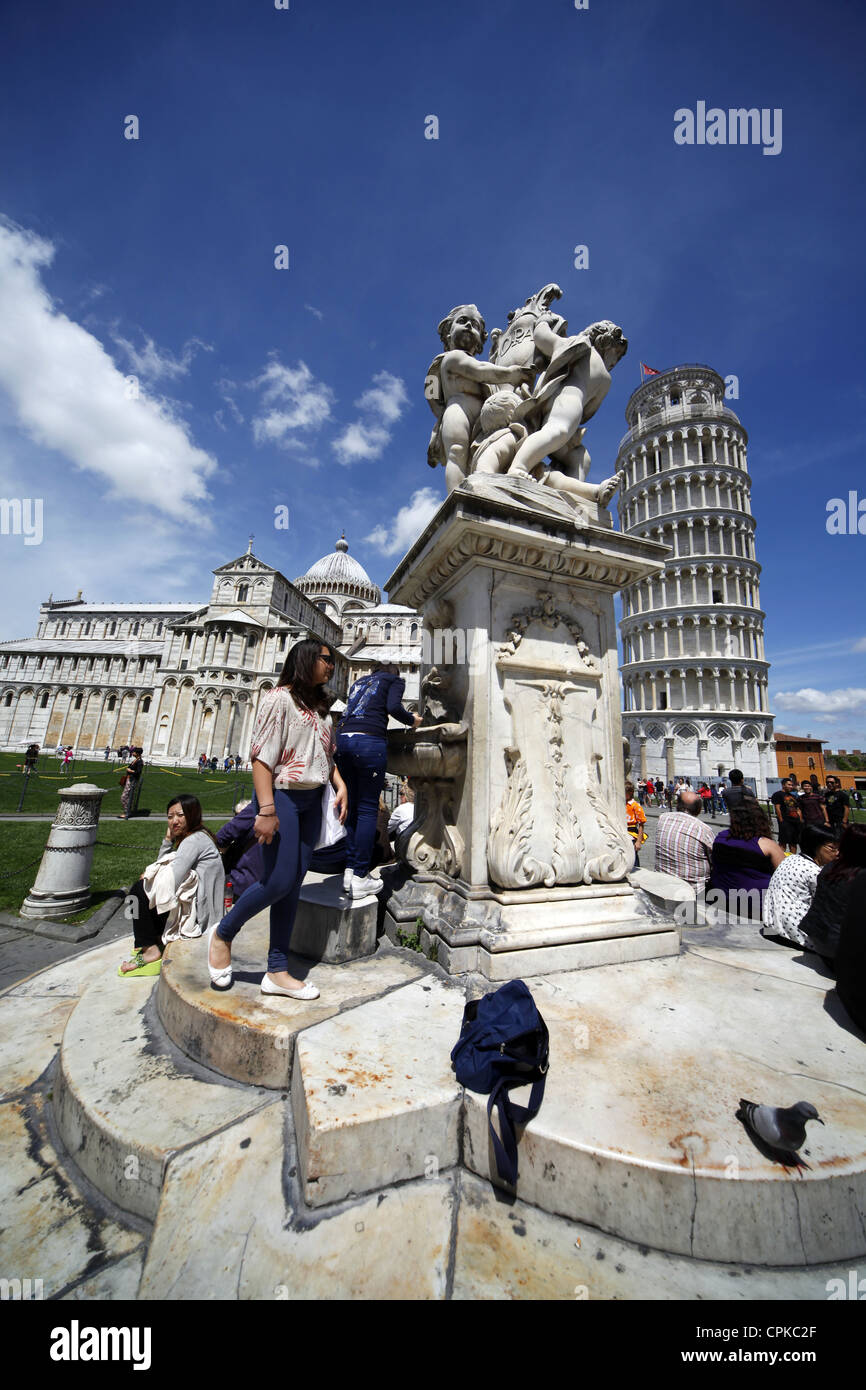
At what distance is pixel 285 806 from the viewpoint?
2609 millimetres

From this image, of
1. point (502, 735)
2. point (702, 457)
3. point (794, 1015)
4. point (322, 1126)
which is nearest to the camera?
point (322, 1126)

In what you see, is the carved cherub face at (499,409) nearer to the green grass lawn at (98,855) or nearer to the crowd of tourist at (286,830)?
the crowd of tourist at (286,830)

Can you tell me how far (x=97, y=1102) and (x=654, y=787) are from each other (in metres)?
32.6

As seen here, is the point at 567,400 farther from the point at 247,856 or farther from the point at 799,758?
the point at 799,758

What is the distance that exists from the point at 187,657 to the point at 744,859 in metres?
55.5

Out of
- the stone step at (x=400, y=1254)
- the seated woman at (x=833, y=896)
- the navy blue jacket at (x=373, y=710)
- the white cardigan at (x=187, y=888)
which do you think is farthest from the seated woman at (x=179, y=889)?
the seated woman at (x=833, y=896)

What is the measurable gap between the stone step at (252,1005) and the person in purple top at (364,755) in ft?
2.26

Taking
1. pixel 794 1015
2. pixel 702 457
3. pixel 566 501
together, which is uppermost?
pixel 702 457

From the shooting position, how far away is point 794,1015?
8.09 feet

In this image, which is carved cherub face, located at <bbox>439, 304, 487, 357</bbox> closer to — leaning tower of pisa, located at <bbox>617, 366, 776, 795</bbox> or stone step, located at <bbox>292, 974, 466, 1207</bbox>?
stone step, located at <bbox>292, 974, 466, 1207</bbox>

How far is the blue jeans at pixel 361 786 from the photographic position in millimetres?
3381
